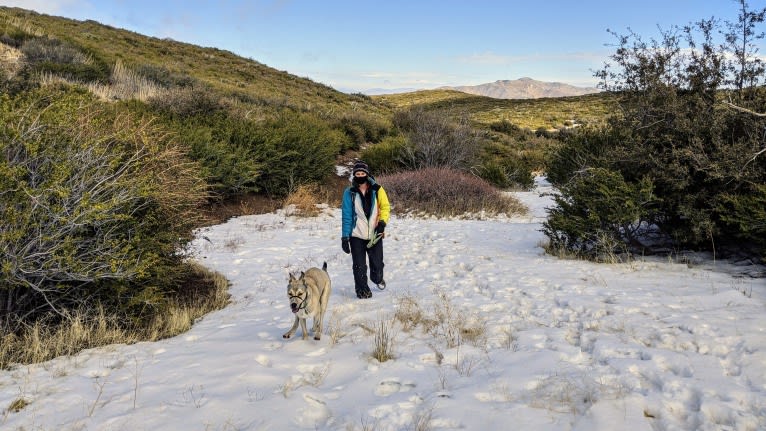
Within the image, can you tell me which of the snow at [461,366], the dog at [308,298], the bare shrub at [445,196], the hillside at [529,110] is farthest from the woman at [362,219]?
the hillside at [529,110]

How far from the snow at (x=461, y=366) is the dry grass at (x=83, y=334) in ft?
0.69

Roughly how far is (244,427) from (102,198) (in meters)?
3.43

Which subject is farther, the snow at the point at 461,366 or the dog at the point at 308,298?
the dog at the point at 308,298

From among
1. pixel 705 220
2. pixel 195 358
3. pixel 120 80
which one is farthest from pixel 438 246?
pixel 120 80

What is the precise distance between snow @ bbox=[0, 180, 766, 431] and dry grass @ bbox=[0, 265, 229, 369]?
210 mm

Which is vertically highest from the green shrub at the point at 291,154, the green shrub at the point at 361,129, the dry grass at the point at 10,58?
the dry grass at the point at 10,58

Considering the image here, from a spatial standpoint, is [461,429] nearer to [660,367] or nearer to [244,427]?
[244,427]

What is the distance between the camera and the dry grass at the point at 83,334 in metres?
4.28

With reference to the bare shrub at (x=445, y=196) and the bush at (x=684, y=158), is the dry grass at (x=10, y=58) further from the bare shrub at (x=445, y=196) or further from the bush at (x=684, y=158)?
the bush at (x=684, y=158)

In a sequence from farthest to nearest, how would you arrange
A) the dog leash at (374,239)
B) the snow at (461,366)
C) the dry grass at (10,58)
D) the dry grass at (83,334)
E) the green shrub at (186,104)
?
the dry grass at (10,58) → the green shrub at (186,104) → the dog leash at (374,239) → the dry grass at (83,334) → the snow at (461,366)

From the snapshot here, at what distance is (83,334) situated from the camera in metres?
4.70

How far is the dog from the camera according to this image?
4.46 m

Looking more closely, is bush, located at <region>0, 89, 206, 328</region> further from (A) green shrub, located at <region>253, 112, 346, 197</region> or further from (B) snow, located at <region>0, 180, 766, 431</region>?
(A) green shrub, located at <region>253, 112, 346, 197</region>

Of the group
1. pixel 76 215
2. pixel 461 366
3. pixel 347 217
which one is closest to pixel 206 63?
pixel 347 217
